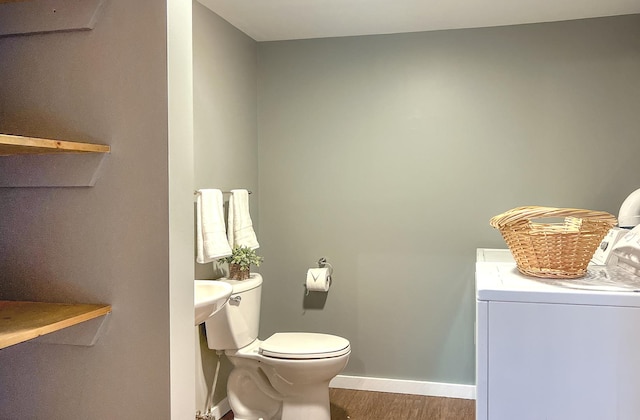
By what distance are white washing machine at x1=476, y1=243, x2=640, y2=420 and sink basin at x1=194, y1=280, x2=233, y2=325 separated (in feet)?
3.04

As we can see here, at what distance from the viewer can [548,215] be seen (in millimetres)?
1845

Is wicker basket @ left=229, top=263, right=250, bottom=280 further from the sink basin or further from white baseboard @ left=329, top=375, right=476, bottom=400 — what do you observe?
white baseboard @ left=329, top=375, right=476, bottom=400

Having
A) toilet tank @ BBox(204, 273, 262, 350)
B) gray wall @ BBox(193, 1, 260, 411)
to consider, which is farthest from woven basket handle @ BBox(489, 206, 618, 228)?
gray wall @ BBox(193, 1, 260, 411)

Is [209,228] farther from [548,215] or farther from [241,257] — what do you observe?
[548,215]

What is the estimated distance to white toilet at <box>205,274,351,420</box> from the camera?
9.08ft

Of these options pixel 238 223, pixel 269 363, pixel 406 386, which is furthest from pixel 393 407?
pixel 238 223

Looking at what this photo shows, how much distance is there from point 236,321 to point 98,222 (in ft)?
4.84

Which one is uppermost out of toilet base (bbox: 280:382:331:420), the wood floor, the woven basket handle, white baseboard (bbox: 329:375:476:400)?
A: the woven basket handle

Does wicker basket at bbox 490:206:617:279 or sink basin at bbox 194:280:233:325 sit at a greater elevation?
wicker basket at bbox 490:206:617:279

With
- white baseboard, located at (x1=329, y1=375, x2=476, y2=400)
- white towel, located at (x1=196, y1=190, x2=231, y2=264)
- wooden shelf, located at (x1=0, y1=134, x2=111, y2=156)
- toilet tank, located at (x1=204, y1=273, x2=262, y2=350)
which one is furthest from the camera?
white baseboard, located at (x1=329, y1=375, x2=476, y2=400)

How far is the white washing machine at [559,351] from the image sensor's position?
165 cm

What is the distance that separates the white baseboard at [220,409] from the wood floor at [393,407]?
0.03 m

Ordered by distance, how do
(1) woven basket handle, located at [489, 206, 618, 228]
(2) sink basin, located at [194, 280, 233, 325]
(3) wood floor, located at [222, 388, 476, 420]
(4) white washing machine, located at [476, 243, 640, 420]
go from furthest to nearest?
(3) wood floor, located at [222, 388, 476, 420] < (2) sink basin, located at [194, 280, 233, 325] < (1) woven basket handle, located at [489, 206, 618, 228] < (4) white washing machine, located at [476, 243, 640, 420]

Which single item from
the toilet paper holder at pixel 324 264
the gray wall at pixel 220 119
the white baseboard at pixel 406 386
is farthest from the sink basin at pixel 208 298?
the white baseboard at pixel 406 386
